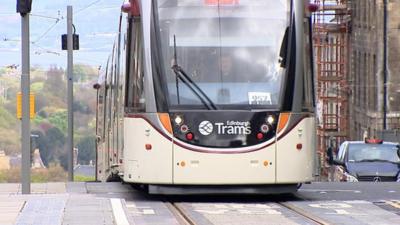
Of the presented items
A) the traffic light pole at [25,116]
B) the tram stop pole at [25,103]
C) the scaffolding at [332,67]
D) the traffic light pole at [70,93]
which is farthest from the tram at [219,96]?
the scaffolding at [332,67]

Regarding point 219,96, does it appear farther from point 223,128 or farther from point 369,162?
point 369,162

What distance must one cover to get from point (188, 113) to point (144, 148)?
0.86 metres

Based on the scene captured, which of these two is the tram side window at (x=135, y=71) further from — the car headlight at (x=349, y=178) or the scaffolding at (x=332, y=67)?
the scaffolding at (x=332, y=67)

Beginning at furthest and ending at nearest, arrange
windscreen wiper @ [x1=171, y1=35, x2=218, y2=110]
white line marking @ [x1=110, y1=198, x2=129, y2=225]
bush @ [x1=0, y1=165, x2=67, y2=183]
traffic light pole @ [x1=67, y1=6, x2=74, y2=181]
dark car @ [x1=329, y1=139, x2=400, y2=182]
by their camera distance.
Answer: bush @ [x1=0, y1=165, x2=67, y2=183] < traffic light pole @ [x1=67, y1=6, x2=74, y2=181] < dark car @ [x1=329, y1=139, x2=400, y2=182] < windscreen wiper @ [x1=171, y1=35, x2=218, y2=110] < white line marking @ [x1=110, y1=198, x2=129, y2=225]

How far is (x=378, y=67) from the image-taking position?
53.3m

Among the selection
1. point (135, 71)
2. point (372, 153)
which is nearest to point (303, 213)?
point (135, 71)

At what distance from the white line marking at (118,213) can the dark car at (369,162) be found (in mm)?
12567

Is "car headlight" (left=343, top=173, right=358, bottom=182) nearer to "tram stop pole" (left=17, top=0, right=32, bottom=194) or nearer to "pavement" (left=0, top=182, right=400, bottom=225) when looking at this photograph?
"pavement" (left=0, top=182, right=400, bottom=225)

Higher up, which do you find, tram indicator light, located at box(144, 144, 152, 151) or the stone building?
the stone building

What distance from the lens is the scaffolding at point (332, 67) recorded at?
190 feet

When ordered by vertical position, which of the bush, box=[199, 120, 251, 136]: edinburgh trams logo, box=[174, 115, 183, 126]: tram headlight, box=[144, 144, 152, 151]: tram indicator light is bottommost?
the bush

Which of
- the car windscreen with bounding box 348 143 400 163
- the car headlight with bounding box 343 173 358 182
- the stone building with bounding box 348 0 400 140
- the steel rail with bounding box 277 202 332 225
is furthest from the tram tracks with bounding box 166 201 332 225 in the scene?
the stone building with bounding box 348 0 400 140

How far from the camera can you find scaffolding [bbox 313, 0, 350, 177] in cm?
5788

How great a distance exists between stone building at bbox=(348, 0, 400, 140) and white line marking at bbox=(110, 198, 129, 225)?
116ft
